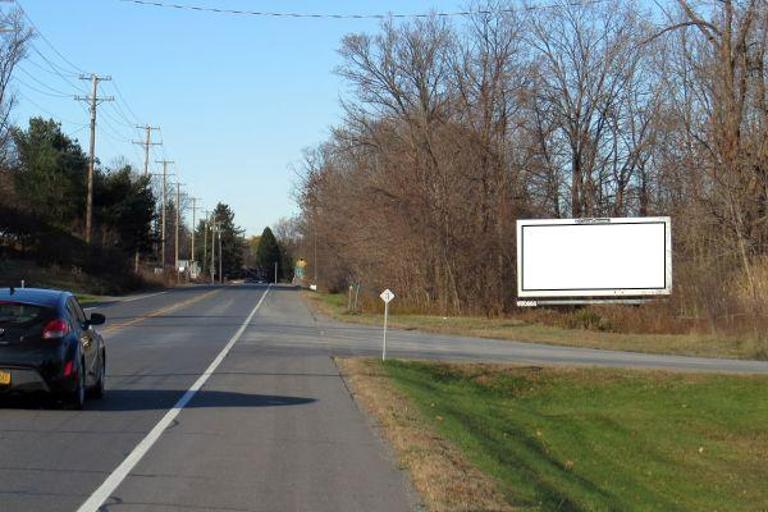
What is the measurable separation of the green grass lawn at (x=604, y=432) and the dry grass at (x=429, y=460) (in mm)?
276

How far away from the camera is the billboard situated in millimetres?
44875

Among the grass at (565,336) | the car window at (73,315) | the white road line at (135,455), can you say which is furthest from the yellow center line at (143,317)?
the car window at (73,315)

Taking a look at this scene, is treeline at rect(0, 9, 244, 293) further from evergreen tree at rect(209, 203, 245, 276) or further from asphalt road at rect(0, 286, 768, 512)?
evergreen tree at rect(209, 203, 245, 276)

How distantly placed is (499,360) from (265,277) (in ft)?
512

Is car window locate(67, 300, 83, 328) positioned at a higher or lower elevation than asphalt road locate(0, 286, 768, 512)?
higher

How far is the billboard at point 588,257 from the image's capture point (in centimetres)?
4488

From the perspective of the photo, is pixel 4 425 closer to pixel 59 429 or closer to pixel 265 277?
pixel 59 429

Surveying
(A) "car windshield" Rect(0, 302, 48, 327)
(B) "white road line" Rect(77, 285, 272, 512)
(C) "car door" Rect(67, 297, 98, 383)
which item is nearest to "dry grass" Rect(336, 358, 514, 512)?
(B) "white road line" Rect(77, 285, 272, 512)

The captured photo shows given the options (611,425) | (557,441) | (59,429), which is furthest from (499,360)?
(59,429)

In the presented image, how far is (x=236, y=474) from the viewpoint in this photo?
8930mm

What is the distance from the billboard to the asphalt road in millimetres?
24179

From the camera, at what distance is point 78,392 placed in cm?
1239

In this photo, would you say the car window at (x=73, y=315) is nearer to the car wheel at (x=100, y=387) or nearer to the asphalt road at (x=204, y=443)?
the car wheel at (x=100, y=387)

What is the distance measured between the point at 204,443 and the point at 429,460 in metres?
2.59
